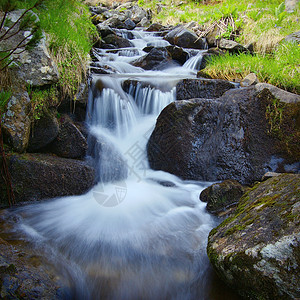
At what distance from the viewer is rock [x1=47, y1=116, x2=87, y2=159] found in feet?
12.3

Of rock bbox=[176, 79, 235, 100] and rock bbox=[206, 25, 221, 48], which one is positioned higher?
rock bbox=[206, 25, 221, 48]

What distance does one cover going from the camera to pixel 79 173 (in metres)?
3.43

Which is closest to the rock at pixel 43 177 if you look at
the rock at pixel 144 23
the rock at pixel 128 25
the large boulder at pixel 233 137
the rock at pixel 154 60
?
the large boulder at pixel 233 137

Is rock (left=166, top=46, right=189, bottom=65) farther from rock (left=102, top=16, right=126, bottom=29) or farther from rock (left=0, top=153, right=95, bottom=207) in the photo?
rock (left=0, top=153, right=95, bottom=207)

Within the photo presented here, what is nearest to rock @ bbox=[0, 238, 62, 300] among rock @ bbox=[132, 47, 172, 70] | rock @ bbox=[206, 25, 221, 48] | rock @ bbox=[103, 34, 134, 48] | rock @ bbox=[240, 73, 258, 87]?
rock @ bbox=[240, 73, 258, 87]

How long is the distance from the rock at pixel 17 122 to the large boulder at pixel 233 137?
7.66 ft

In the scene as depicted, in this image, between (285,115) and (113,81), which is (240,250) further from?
(113,81)

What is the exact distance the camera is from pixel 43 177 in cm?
310

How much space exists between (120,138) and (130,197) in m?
1.75

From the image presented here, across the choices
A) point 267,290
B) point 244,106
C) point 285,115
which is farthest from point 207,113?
point 267,290

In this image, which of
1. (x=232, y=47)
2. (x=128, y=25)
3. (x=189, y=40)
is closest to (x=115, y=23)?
(x=128, y=25)

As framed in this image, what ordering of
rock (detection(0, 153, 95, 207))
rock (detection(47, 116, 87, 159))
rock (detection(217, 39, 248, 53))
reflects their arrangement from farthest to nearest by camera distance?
rock (detection(217, 39, 248, 53)) < rock (detection(47, 116, 87, 159)) < rock (detection(0, 153, 95, 207))

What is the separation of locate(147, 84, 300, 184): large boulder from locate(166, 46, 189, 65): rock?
5.32m

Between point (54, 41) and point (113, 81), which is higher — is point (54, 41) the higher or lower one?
the higher one
